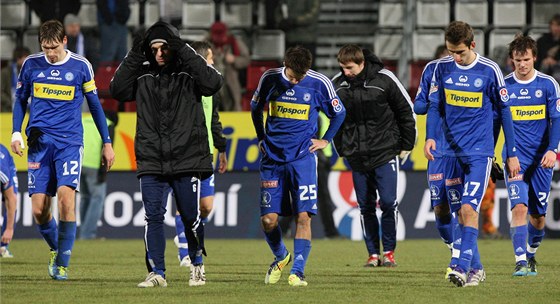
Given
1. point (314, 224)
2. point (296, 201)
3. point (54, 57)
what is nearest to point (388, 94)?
point (296, 201)

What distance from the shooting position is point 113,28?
20.7 meters

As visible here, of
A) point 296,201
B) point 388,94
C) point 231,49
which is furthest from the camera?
point 231,49

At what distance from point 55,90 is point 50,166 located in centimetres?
70

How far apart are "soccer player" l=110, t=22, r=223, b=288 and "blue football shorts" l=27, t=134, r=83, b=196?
54.4 inches

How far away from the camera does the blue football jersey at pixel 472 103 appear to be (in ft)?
32.7

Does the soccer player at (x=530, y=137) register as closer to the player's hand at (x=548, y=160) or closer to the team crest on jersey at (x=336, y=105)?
the player's hand at (x=548, y=160)

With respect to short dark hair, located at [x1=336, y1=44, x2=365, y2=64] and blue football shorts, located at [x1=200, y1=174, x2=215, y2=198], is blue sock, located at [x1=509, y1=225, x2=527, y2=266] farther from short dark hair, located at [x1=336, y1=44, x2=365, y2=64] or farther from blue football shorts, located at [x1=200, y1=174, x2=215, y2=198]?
blue football shorts, located at [x1=200, y1=174, x2=215, y2=198]

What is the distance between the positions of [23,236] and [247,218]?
3.54 metres

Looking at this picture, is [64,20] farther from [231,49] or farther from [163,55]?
[163,55]

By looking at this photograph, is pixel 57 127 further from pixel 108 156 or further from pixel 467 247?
pixel 467 247

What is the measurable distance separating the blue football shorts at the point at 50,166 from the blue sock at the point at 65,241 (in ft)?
1.14

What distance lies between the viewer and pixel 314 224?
18.8 meters

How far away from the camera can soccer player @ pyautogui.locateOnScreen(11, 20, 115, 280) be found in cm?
1087

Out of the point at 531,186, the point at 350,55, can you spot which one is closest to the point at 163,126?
the point at 350,55
